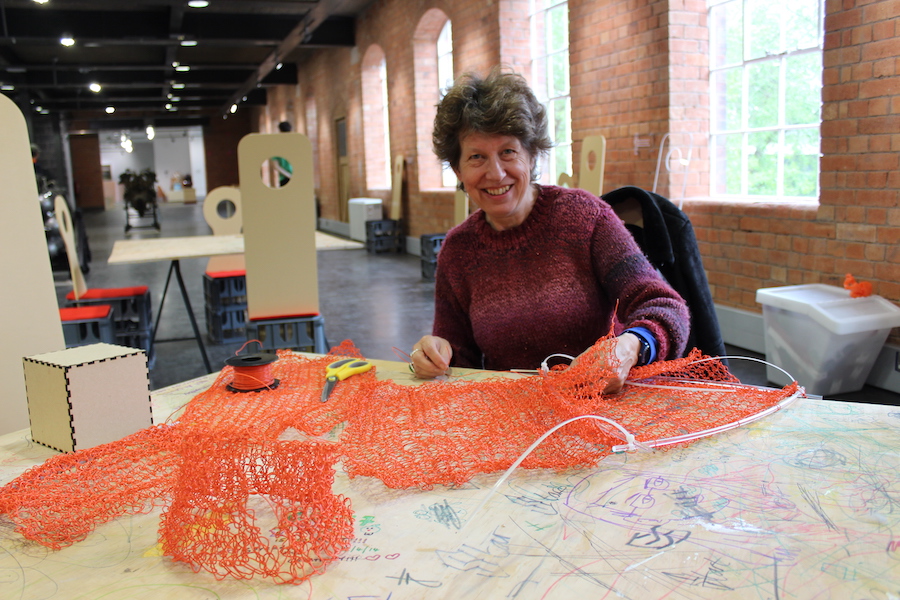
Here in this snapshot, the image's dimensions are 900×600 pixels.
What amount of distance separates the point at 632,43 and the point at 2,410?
15.7 ft

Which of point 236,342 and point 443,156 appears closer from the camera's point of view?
point 443,156

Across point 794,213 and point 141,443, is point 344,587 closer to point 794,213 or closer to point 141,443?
point 141,443

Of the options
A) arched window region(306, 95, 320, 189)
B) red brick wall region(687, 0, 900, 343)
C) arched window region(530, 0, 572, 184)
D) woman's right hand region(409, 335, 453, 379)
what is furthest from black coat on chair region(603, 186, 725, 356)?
arched window region(306, 95, 320, 189)

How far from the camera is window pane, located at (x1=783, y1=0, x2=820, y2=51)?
406 centimetres

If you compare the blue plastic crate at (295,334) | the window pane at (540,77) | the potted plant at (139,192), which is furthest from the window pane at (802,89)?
the potted plant at (139,192)

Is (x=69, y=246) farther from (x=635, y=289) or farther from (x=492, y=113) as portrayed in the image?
(x=635, y=289)

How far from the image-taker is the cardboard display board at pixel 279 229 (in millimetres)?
2912

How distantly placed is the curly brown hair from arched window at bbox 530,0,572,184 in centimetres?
499

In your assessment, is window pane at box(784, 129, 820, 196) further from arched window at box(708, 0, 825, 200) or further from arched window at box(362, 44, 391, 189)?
arched window at box(362, 44, 391, 189)

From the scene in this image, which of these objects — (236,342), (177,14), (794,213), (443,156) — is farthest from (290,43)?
(443,156)

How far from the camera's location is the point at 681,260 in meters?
1.86

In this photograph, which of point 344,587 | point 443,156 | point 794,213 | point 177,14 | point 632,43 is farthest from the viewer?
point 177,14

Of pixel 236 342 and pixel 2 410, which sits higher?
pixel 2 410

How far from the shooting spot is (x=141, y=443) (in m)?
1.16
